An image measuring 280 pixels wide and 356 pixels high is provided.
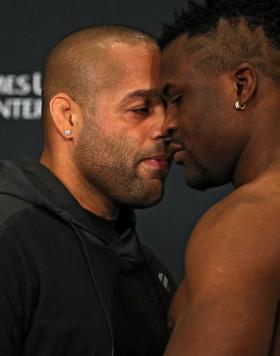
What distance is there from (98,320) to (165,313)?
21 centimetres

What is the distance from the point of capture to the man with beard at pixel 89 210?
1.35 meters

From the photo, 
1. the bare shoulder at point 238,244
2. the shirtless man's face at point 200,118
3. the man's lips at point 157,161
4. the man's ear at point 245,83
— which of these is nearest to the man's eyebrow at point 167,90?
the shirtless man's face at point 200,118

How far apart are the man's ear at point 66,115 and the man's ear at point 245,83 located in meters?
0.57

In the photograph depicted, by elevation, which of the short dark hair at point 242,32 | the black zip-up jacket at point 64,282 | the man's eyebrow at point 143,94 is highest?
the short dark hair at point 242,32

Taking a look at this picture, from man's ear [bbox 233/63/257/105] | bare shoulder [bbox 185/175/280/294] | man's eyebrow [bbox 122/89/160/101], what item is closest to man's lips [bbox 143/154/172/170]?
man's eyebrow [bbox 122/89/160/101]

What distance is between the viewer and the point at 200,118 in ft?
3.88

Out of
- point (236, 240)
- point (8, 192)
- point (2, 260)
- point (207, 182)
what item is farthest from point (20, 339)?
point (236, 240)

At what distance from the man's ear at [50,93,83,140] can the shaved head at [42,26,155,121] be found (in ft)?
0.04

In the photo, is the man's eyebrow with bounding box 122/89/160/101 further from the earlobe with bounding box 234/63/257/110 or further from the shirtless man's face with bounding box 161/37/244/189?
the earlobe with bounding box 234/63/257/110

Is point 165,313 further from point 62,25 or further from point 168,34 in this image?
point 62,25

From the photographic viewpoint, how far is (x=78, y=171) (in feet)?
5.39

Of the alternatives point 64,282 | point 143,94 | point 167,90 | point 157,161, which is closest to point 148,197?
point 157,161

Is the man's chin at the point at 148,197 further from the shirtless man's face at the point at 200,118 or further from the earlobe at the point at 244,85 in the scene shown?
the earlobe at the point at 244,85

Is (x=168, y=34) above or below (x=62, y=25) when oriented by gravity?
above
